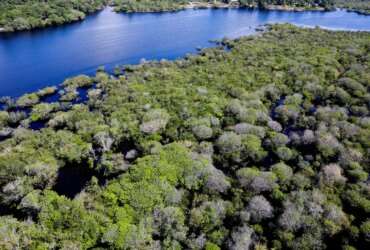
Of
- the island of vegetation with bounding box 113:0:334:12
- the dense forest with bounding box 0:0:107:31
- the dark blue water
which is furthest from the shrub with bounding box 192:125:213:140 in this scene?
the island of vegetation with bounding box 113:0:334:12

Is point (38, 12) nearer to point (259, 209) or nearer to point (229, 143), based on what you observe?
point (229, 143)

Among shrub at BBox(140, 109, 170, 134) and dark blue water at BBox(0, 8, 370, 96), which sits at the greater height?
dark blue water at BBox(0, 8, 370, 96)

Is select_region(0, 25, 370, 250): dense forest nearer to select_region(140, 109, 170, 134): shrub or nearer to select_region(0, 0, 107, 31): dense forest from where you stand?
select_region(140, 109, 170, 134): shrub

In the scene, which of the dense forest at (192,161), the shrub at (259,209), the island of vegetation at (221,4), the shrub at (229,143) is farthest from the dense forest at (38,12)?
the shrub at (259,209)

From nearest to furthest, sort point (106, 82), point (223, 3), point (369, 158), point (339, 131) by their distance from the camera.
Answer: point (369, 158) → point (339, 131) → point (106, 82) → point (223, 3)

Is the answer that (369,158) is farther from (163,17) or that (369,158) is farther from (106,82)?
(163,17)

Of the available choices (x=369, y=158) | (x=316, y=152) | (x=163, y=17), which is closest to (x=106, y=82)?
(x=316, y=152)

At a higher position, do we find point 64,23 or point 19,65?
point 64,23

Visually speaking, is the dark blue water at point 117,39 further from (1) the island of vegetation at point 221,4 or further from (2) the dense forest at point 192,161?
(2) the dense forest at point 192,161
